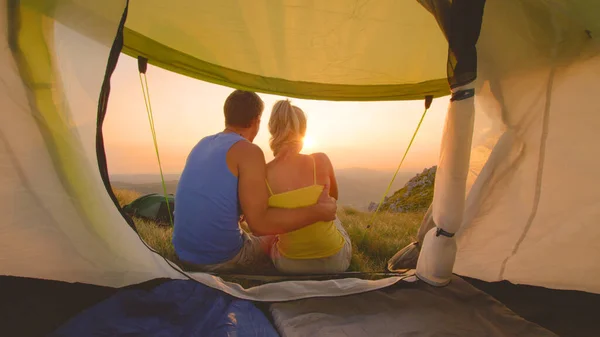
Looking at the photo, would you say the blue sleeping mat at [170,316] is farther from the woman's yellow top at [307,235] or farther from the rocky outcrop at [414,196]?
the rocky outcrop at [414,196]

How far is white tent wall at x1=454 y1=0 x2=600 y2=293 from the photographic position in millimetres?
1436

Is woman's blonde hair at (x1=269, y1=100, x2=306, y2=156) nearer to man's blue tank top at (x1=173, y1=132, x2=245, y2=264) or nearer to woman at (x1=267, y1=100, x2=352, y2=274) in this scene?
woman at (x1=267, y1=100, x2=352, y2=274)

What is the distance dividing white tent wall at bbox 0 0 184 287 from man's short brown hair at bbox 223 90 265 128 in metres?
0.77

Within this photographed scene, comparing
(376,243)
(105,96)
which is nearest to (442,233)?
(376,243)

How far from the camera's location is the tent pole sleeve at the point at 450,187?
4.77ft

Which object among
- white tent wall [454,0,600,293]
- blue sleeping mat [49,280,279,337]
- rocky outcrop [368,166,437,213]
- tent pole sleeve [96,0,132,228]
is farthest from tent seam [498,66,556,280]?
rocky outcrop [368,166,437,213]

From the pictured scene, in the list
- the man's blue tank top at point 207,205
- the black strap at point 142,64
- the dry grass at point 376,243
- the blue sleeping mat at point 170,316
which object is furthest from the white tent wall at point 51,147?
the dry grass at point 376,243

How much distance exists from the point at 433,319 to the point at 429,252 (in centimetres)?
29

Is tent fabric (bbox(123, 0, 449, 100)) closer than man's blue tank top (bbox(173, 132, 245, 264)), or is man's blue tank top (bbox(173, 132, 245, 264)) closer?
man's blue tank top (bbox(173, 132, 245, 264))

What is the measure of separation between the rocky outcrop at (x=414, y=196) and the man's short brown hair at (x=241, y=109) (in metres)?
4.68

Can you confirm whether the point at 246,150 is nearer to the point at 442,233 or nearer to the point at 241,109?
the point at 241,109

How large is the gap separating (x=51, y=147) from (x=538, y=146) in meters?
2.18

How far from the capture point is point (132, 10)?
7.54ft

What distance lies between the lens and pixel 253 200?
1897 mm
